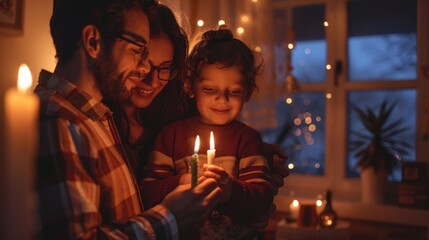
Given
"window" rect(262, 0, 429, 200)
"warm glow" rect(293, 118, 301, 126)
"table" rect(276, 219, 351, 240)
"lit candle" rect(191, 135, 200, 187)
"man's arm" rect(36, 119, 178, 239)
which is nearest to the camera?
"man's arm" rect(36, 119, 178, 239)

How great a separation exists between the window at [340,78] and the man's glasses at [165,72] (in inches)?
79.1

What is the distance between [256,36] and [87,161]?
101 inches

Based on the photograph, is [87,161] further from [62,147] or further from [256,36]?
[256,36]

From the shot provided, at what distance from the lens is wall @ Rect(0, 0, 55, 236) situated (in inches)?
59.2

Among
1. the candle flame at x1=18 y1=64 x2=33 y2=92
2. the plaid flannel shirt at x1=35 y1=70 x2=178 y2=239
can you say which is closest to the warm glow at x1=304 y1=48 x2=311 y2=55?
the plaid flannel shirt at x1=35 y1=70 x2=178 y2=239

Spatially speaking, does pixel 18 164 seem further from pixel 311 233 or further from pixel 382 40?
pixel 382 40

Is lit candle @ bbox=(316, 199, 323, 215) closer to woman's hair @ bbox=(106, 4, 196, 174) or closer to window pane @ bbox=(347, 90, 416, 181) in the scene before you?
window pane @ bbox=(347, 90, 416, 181)

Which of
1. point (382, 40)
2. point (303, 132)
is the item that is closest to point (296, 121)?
point (303, 132)

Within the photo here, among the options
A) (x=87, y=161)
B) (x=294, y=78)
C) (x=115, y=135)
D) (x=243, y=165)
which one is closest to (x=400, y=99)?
(x=294, y=78)

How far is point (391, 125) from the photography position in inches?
126

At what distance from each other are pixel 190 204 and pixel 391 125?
243cm

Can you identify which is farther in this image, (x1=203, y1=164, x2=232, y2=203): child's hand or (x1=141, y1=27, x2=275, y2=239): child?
(x1=141, y1=27, x2=275, y2=239): child

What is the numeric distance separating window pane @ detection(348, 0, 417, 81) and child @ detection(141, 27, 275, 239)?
82.5 inches

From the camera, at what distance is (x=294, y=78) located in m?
3.42
